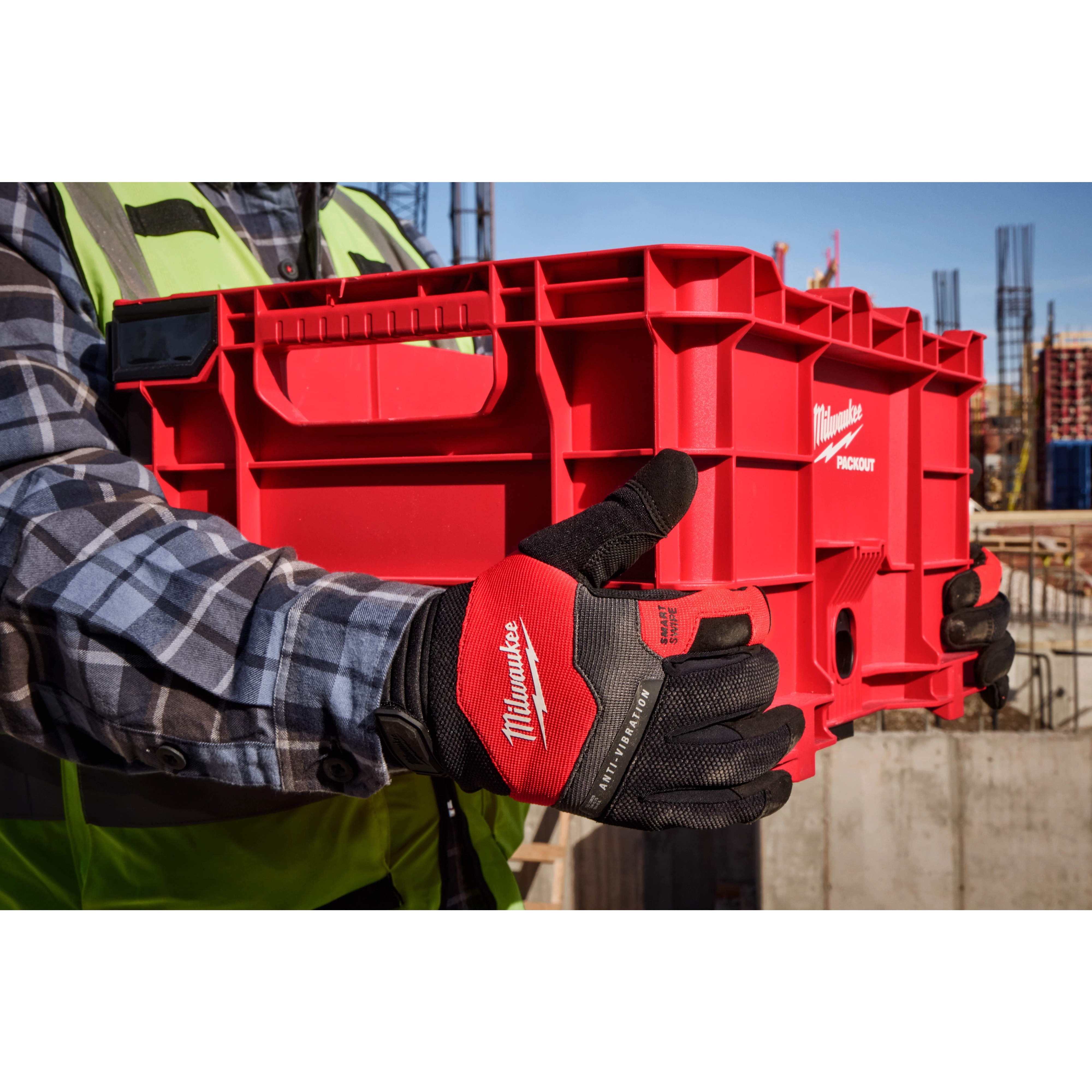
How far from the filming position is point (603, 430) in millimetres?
1550

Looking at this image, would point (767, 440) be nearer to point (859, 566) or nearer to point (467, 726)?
point (859, 566)

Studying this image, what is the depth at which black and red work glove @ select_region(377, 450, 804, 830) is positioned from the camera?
49.8 inches

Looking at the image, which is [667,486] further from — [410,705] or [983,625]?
[983,625]

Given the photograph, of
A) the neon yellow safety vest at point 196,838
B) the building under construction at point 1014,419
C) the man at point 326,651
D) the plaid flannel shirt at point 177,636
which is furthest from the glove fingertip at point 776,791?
the building under construction at point 1014,419

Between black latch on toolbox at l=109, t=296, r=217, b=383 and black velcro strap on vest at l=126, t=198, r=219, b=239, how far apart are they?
0.38 metres

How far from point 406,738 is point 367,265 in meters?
1.81

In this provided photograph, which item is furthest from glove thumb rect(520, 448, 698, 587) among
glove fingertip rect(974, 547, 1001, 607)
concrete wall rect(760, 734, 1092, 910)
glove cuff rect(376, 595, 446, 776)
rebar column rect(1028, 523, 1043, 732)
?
rebar column rect(1028, 523, 1043, 732)

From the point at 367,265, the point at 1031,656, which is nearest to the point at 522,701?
the point at 367,265

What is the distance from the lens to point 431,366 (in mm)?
1967

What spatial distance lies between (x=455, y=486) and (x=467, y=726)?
1.77 ft

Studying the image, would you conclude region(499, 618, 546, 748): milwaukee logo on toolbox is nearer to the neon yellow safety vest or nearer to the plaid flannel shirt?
→ the plaid flannel shirt

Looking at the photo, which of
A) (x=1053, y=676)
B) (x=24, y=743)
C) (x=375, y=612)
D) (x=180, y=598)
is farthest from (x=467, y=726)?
(x=1053, y=676)

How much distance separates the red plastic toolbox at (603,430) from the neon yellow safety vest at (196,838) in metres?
0.31

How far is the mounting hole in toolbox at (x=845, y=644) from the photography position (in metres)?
1.93
